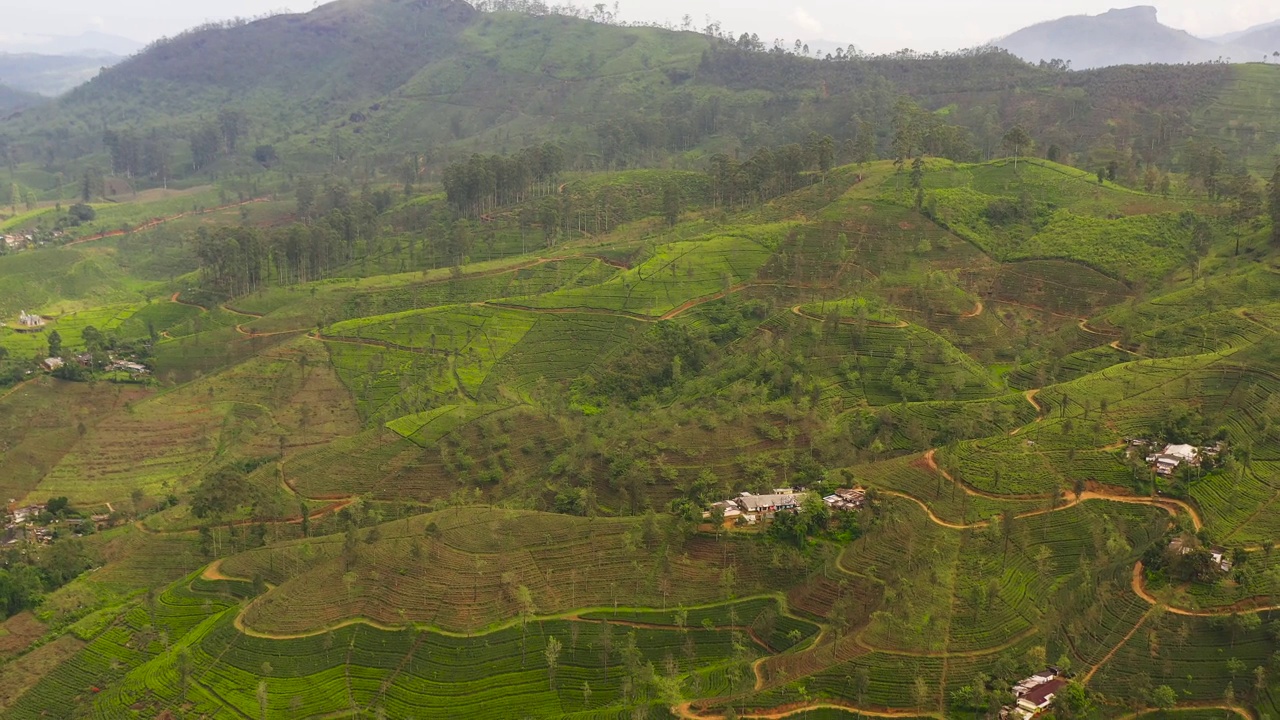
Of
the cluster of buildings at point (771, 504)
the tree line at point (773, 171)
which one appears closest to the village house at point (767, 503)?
the cluster of buildings at point (771, 504)

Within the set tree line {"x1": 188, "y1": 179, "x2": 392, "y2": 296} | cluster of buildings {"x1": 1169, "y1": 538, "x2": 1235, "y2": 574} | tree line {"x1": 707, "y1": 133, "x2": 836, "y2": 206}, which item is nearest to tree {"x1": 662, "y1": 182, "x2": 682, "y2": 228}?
tree line {"x1": 707, "y1": 133, "x2": 836, "y2": 206}

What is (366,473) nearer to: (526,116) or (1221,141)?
(1221,141)

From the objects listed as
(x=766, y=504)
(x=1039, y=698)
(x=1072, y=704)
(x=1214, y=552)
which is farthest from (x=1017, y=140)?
(x=1072, y=704)

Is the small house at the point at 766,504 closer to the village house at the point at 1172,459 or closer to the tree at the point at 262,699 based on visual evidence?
the village house at the point at 1172,459

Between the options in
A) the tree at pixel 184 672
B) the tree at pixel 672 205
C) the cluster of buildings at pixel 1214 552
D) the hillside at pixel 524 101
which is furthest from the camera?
the hillside at pixel 524 101

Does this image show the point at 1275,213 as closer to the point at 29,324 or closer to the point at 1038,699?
the point at 1038,699

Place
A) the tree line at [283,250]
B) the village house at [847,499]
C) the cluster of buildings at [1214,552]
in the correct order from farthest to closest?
the tree line at [283,250], the village house at [847,499], the cluster of buildings at [1214,552]

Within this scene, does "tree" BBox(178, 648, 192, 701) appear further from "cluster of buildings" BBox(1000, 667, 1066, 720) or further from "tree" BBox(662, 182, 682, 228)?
"tree" BBox(662, 182, 682, 228)
